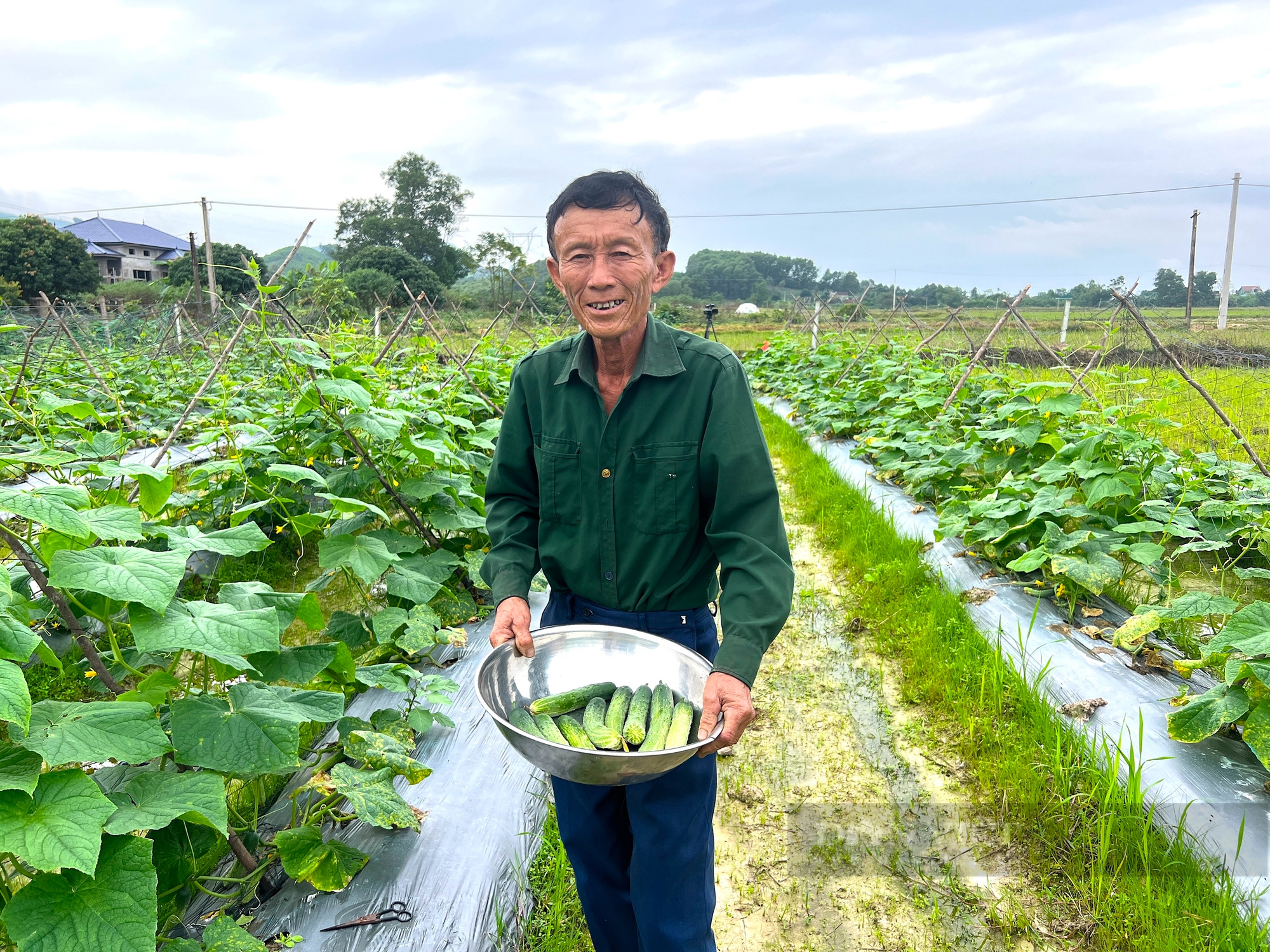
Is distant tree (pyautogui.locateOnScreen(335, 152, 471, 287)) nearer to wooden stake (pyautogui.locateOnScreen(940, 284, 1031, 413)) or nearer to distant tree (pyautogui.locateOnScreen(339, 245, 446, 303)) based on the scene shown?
distant tree (pyautogui.locateOnScreen(339, 245, 446, 303))

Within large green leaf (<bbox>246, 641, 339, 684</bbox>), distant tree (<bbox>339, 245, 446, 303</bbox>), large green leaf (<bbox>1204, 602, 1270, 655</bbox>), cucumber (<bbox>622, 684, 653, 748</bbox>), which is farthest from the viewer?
distant tree (<bbox>339, 245, 446, 303</bbox>)

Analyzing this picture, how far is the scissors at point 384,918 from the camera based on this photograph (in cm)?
193

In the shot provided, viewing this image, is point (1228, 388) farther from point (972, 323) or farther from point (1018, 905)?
point (972, 323)

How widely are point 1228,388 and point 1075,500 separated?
6248 millimetres

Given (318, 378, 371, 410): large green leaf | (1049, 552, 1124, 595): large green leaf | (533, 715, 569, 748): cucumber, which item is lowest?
(1049, 552, 1124, 595): large green leaf

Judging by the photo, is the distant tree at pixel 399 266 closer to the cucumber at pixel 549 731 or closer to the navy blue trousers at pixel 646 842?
the navy blue trousers at pixel 646 842

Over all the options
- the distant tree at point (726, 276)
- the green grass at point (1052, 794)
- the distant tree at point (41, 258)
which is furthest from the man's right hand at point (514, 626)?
the distant tree at point (726, 276)

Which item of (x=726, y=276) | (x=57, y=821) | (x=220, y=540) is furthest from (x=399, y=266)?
(x=57, y=821)

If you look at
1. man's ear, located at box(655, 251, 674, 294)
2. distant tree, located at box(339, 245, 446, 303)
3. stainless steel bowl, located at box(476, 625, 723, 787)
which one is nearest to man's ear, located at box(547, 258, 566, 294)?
man's ear, located at box(655, 251, 674, 294)

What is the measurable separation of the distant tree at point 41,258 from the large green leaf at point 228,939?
35.2m

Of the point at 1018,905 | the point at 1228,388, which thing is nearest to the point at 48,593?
the point at 1018,905

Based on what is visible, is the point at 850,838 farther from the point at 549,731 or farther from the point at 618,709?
the point at 549,731

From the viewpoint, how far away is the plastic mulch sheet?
194 cm

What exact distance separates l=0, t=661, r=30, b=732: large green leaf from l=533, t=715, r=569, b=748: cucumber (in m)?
0.94
